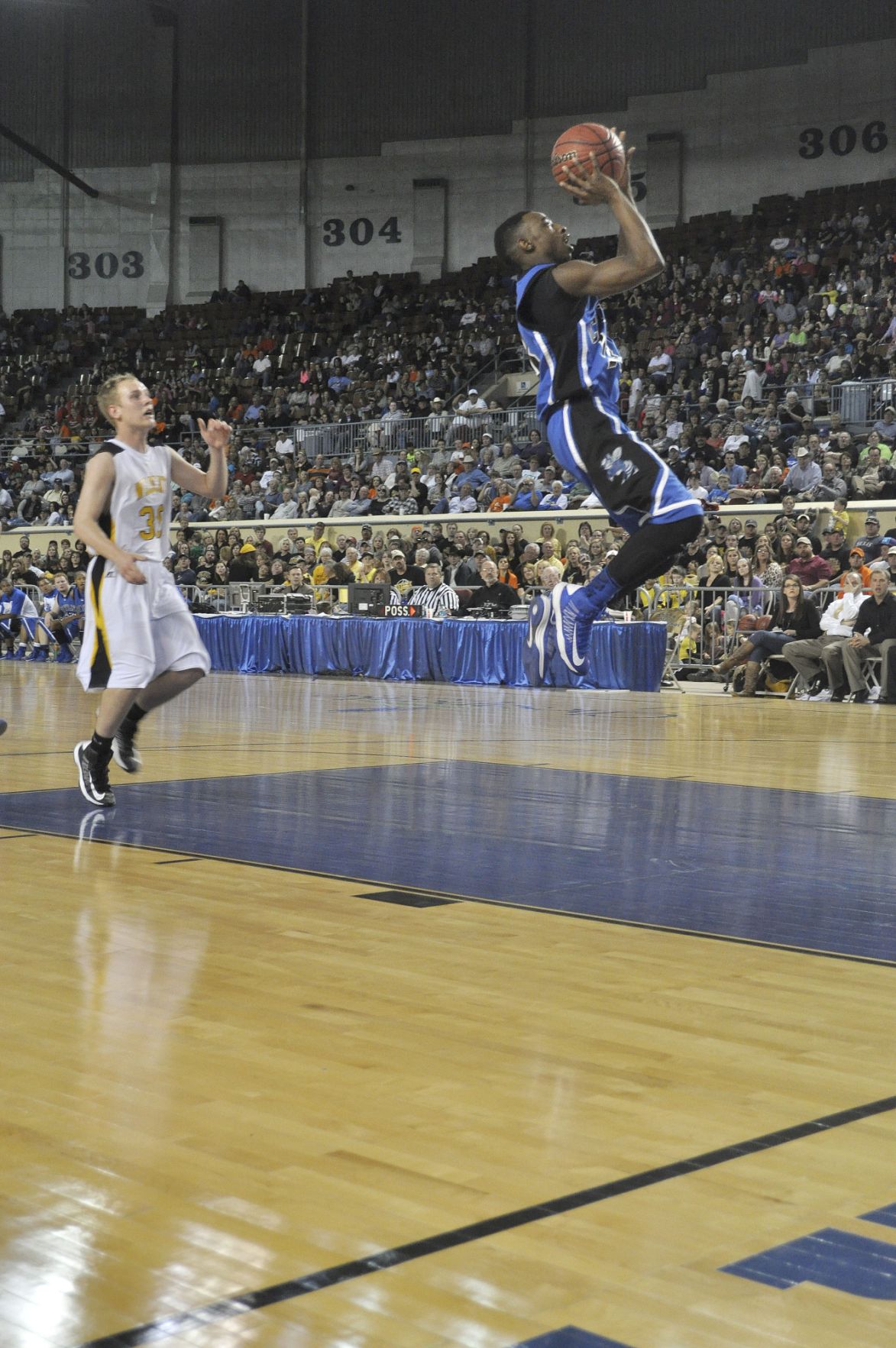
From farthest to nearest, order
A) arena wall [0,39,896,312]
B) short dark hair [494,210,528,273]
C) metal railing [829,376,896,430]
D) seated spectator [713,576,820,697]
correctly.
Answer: arena wall [0,39,896,312]
metal railing [829,376,896,430]
seated spectator [713,576,820,697]
short dark hair [494,210,528,273]

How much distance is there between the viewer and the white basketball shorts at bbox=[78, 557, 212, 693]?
20.3ft

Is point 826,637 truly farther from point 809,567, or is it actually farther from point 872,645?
point 809,567

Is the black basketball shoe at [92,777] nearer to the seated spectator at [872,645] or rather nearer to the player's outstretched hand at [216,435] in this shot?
the player's outstretched hand at [216,435]

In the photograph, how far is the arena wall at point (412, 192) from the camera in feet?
93.9

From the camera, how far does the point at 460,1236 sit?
1.97 m

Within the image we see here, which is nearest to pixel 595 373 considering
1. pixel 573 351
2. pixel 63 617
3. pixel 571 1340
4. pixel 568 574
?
pixel 573 351

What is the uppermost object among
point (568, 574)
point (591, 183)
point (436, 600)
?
point (591, 183)

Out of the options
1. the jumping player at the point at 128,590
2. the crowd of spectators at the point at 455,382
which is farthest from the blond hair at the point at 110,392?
the crowd of spectators at the point at 455,382

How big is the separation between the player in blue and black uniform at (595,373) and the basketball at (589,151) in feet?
0.10

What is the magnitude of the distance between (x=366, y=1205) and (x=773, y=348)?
71.0ft

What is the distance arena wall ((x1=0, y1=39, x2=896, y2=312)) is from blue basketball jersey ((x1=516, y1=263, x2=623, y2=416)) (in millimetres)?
25500

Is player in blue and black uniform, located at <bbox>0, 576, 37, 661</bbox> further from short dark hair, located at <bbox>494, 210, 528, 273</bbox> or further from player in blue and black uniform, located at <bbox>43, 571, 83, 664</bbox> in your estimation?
short dark hair, located at <bbox>494, 210, 528, 273</bbox>

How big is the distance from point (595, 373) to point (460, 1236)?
12.2 ft

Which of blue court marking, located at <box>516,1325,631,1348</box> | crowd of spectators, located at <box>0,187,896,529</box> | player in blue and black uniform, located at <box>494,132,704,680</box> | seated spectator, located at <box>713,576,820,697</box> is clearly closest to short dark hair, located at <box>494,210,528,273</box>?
player in blue and black uniform, located at <box>494,132,704,680</box>
